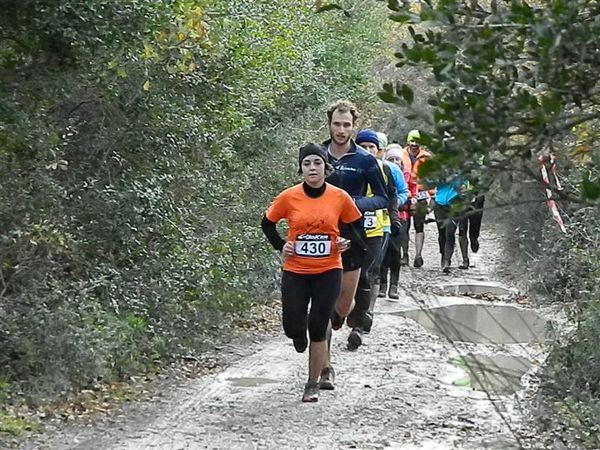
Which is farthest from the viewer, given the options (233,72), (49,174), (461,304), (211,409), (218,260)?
(461,304)

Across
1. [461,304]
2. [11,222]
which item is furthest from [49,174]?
[461,304]

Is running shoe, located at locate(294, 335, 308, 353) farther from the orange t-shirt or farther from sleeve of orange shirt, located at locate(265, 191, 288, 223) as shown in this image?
sleeve of orange shirt, located at locate(265, 191, 288, 223)

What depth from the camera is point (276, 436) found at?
7.73 m

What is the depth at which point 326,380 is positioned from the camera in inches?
360

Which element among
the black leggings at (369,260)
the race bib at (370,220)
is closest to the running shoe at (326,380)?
the black leggings at (369,260)

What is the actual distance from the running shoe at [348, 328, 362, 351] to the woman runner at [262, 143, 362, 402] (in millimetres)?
2223

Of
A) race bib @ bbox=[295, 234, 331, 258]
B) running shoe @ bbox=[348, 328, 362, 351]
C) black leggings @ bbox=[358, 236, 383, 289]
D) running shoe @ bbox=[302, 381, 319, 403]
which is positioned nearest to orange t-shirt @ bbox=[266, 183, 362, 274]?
race bib @ bbox=[295, 234, 331, 258]

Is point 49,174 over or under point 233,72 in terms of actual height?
under

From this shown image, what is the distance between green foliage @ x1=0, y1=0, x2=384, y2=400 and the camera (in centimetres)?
855

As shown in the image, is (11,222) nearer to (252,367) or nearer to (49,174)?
(49,174)

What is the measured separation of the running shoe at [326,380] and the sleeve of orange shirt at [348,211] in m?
1.30

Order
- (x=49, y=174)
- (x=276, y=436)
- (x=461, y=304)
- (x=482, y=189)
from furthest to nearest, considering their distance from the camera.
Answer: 1. (x=461, y=304)
2. (x=49, y=174)
3. (x=276, y=436)
4. (x=482, y=189)

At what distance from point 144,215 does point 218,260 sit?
189cm

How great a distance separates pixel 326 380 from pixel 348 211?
1468 millimetres
